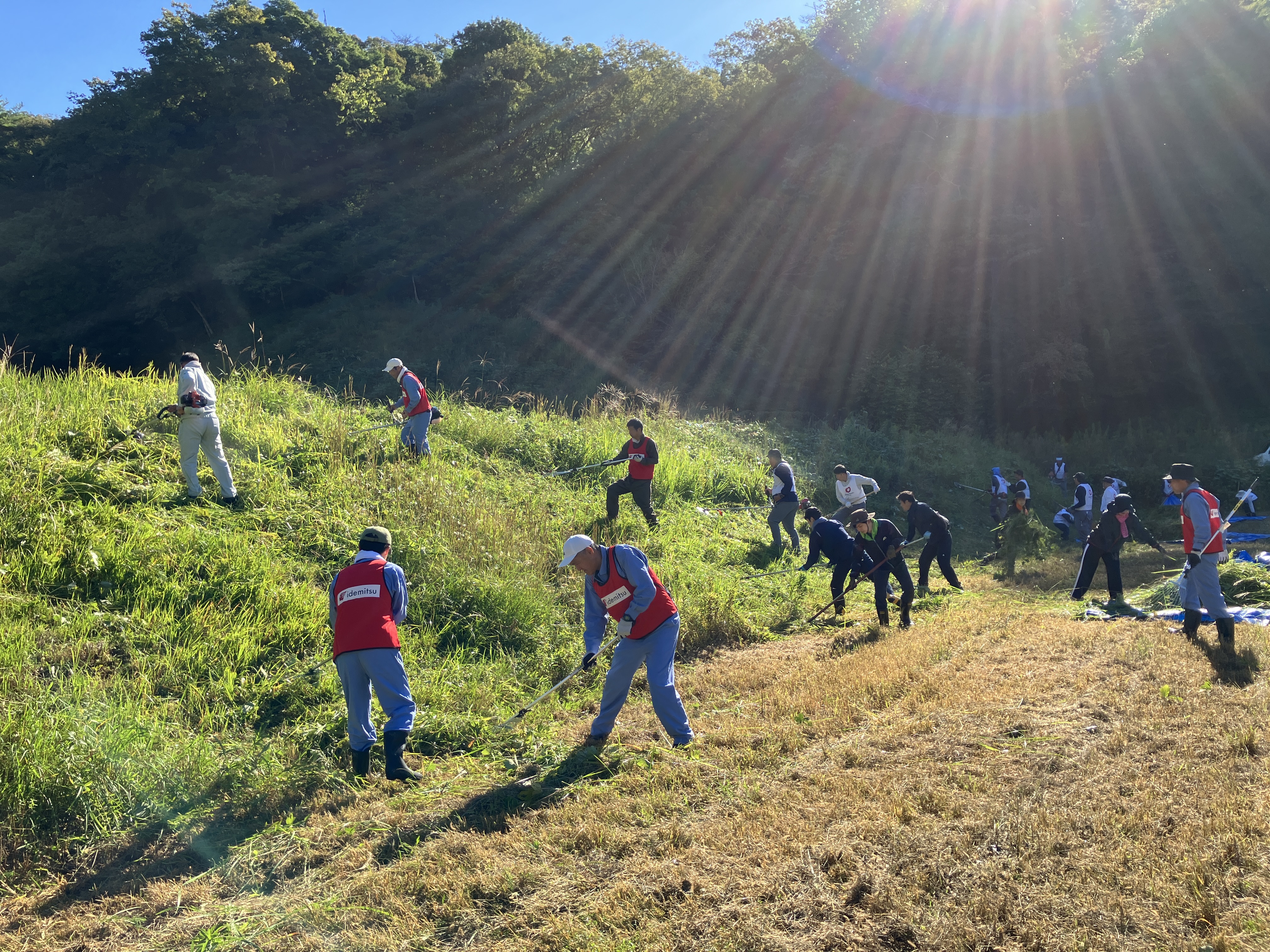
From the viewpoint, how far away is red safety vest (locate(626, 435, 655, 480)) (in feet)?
37.1

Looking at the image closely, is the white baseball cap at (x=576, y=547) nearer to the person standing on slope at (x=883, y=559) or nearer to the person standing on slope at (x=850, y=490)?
the person standing on slope at (x=883, y=559)

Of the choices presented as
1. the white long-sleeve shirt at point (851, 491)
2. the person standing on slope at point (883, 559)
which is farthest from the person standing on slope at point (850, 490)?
the person standing on slope at point (883, 559)

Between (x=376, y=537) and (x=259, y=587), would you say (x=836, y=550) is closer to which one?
(x=376, y=537)

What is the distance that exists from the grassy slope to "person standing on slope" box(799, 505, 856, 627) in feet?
1.23

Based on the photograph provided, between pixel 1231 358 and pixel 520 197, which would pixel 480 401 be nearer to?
pixel 520 197

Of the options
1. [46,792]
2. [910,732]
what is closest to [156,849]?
[46,792]

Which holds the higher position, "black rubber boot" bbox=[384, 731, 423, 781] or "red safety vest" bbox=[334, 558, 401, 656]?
"red safety vest" bbox=[334, 558, 401, 656]

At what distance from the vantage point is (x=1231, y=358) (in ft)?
87.5

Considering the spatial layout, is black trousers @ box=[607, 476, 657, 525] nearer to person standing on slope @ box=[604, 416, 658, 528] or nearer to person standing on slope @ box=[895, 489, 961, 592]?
person standing on slope @ box=[604, 416, 658, 528]

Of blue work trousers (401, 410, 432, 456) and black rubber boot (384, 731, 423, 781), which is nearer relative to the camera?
black rubber boot (384, 731, 423, 781)

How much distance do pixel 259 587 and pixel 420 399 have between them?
4.25 meters

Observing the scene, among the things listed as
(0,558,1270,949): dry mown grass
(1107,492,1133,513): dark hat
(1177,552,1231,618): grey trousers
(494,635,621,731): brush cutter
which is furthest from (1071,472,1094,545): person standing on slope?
(494,635,621,731): brush cutter

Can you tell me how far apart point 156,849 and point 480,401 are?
684 inches

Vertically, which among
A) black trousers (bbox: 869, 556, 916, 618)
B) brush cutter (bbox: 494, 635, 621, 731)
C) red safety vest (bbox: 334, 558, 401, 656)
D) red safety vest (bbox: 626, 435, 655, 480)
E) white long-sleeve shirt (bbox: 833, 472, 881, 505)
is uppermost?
red safety vest (bbox: 626, 435, 655, 480)
